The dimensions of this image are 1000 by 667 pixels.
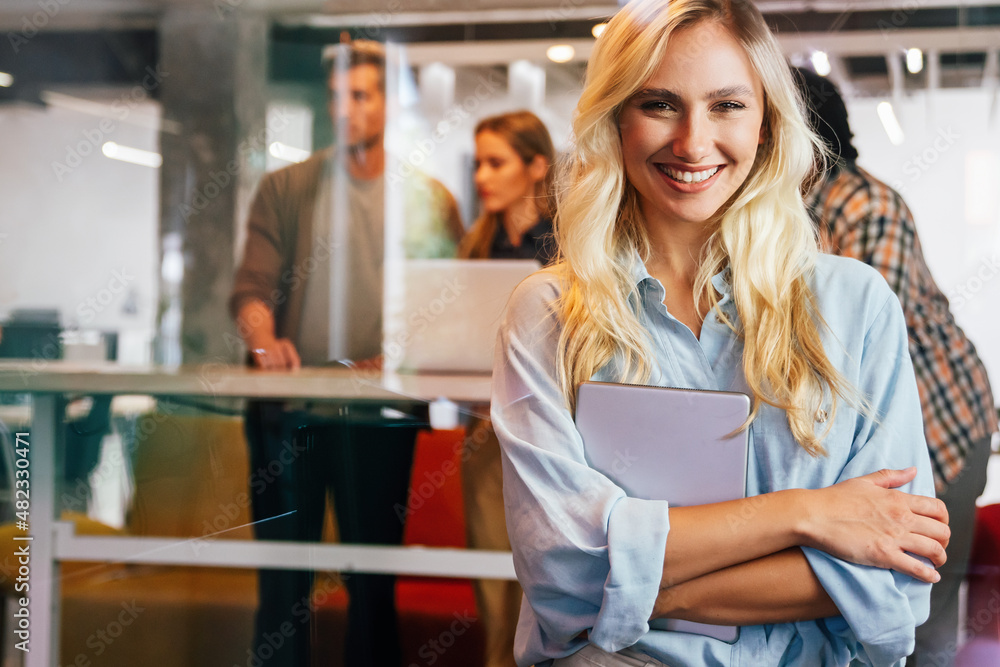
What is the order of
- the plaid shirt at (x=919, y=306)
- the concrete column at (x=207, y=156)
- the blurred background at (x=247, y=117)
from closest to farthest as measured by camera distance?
the plaid shirt at (x=919, y=306), the blurred background at (x=247, y=117), the concrete column at (x=207, y=156)

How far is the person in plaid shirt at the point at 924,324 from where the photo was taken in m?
2.12

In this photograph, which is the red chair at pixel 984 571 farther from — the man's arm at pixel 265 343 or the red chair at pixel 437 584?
the man's arm at pixel 265 343

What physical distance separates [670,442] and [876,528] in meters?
0.24

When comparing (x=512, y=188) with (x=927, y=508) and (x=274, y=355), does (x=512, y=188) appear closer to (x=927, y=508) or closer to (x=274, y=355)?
(x=274, y=355)

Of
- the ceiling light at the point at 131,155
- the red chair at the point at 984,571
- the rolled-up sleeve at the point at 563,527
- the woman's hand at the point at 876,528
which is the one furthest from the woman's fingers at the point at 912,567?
the ceiling light at the point at 131,155

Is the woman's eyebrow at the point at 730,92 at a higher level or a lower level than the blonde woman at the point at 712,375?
higher

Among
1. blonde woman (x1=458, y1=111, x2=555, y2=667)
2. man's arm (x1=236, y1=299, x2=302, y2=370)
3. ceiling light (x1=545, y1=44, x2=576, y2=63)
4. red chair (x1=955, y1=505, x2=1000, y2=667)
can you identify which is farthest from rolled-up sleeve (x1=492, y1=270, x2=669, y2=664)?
ceiling light (x1=545, y1=44, x2=576, y2=63)

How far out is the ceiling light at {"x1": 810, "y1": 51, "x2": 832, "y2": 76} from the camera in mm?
4484

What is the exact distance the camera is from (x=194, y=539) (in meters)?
2.05

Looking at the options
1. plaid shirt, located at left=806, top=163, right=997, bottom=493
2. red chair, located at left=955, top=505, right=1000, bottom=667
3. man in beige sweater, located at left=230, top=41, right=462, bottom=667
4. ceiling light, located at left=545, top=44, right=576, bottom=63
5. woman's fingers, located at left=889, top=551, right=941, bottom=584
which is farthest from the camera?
ceiling light, located at left=545, top=44, right=576, bottom=63

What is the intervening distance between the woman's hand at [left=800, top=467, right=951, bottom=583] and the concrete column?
4980 mm

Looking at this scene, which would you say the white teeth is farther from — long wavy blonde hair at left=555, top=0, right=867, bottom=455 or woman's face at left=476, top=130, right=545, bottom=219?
woman's face at left=476, top=130, right=545, bottom=219

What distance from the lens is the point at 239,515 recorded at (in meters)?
2.13

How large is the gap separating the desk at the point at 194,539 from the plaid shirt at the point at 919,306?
108cm
